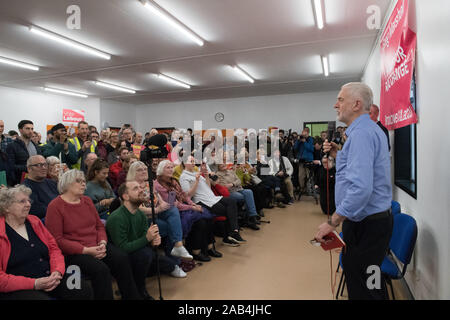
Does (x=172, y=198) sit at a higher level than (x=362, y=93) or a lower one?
lower

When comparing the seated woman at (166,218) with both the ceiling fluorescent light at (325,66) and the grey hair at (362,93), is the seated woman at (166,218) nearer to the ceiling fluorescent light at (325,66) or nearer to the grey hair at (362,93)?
the grey hair at (362,93)

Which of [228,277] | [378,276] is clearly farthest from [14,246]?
[378,276]

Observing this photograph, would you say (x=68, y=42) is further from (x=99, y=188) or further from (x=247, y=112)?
(x=247, y=112)

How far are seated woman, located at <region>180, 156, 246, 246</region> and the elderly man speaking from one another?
2251 millimetres

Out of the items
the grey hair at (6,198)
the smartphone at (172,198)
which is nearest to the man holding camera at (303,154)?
the smartphone at (172,198)

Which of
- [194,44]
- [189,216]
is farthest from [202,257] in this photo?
[194,44]

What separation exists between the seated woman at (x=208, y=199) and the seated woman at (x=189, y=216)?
20 cm

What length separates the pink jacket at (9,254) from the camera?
5.14 ft

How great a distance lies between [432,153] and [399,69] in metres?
1.10

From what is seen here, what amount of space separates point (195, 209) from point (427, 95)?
246cm

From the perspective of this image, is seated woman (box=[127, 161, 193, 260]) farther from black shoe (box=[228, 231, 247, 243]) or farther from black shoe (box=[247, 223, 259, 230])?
black shoe (box=[247, 223, 259, 230])

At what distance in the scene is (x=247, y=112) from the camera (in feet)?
37.2

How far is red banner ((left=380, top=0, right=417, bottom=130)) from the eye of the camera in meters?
2.42
